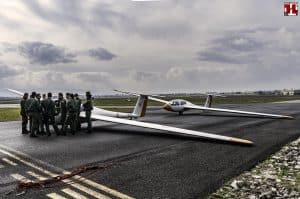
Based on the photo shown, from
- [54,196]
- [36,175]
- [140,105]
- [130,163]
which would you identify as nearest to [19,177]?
[36,175]

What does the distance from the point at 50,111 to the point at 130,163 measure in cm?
799

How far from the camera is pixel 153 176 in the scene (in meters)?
8.23

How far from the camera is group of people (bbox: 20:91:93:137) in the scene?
15375 millimetres

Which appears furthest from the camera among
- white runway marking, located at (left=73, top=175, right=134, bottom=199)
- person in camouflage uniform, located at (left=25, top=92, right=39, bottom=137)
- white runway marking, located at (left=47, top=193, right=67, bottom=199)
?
person in camouflage uniform, located at (left=25, top=92, right=39, bottom=137)

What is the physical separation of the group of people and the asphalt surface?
1.13m

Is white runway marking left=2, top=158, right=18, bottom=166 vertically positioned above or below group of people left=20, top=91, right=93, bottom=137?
below

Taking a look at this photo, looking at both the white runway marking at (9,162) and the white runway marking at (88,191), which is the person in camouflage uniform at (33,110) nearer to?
the white runway marking at (9,162)

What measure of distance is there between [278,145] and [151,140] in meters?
5.68

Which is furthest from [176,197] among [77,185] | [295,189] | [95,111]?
[95,111]

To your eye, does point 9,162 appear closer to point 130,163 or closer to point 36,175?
point 36,175

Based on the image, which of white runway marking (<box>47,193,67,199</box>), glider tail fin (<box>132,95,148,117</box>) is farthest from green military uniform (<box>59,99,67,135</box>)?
white runway marking (<box>47,193,67,199</box>)

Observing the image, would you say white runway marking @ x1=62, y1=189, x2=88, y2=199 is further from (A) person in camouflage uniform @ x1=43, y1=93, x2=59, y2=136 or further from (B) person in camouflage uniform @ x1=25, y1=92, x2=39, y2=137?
(A) person in camouflage uniform @ x1=43, y1=93, x2=59, y2=136

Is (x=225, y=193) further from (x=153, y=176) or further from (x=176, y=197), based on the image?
(x=153, y=176)

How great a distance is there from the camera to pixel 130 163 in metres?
9.74
